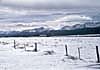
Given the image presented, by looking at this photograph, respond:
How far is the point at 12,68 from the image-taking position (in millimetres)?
17891

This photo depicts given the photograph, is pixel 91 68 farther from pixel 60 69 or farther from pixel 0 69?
pixel 0 69

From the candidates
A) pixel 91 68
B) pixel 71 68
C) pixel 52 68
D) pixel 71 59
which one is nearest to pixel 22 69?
pixel 52 68

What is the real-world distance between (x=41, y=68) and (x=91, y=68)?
358 cm

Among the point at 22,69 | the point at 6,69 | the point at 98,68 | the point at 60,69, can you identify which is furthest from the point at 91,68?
the point at 6,69

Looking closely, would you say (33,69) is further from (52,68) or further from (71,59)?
(71,59)

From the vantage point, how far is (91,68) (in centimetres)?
1798

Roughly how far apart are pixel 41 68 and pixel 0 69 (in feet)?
9.52

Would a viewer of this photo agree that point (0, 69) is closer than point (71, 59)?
Yes

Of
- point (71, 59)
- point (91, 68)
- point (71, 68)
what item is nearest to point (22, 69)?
point (71, 68)

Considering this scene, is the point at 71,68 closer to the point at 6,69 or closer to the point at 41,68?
the point at 41,68

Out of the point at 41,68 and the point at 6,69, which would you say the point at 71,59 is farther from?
the point at 6,69

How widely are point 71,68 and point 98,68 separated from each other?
6.38 ft

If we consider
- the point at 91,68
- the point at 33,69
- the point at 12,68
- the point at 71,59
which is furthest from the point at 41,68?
the point at 71,59

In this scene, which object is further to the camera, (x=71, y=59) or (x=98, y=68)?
(x=71, y=59)
